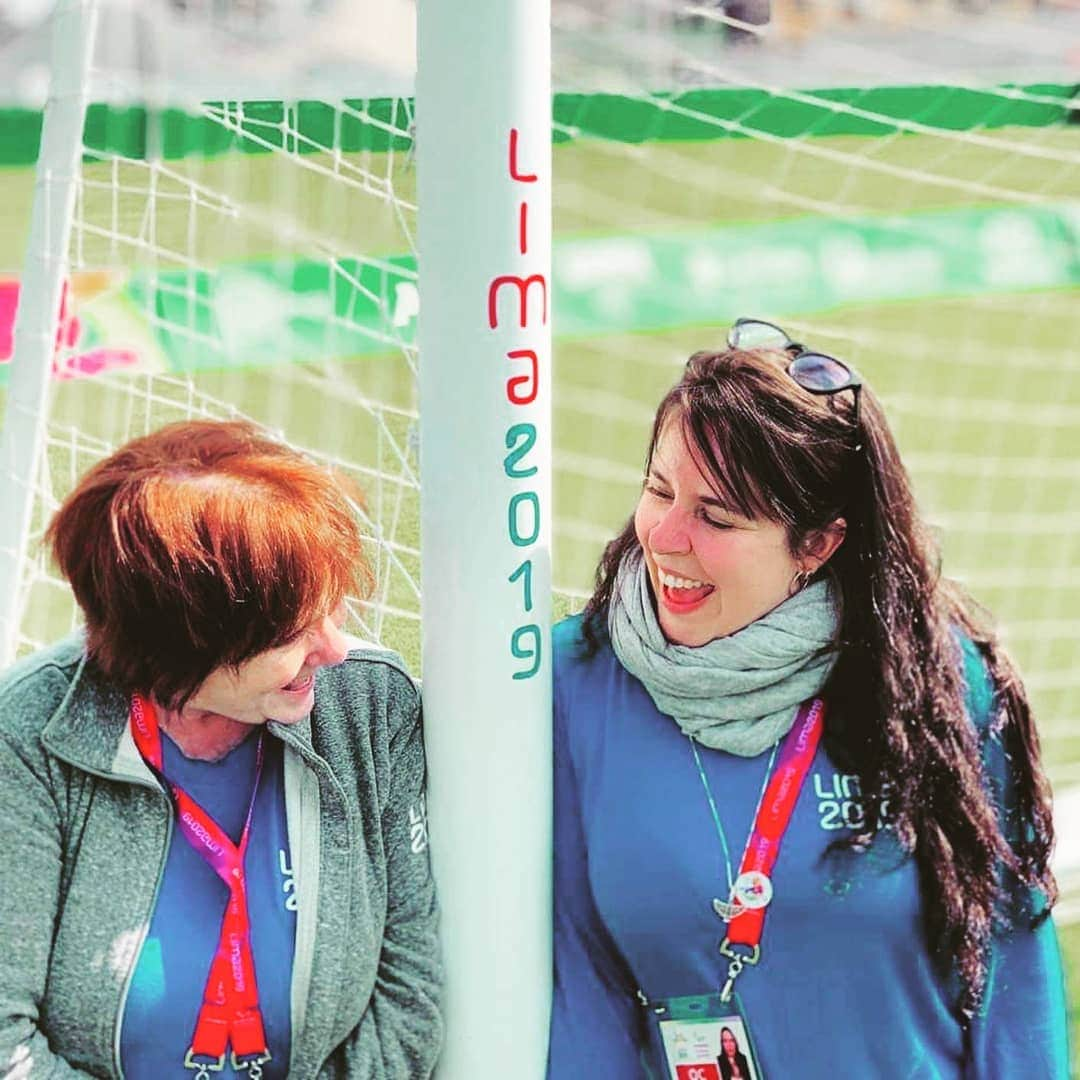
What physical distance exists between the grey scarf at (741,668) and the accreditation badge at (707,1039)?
279mm

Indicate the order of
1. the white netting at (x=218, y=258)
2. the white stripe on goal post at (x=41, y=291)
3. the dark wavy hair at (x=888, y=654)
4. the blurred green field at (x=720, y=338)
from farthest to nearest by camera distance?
the blurred green field at (x=720, y=338) < the white stripe on goal post at (x=41, y=291) < the white netting at (x=218, y=258) < the dark wavy hair at (x=888, y=654)

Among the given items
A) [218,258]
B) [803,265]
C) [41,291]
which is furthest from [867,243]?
[41,291]

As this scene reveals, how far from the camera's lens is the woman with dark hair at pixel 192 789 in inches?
61.7

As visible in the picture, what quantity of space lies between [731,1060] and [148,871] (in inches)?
26.2

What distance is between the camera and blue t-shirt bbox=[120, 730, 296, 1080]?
1.61 m

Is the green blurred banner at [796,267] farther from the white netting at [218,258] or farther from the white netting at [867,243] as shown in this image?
the white netting at [218,258]

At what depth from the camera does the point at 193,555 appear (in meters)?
1.55

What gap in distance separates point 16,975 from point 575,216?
8.12 m

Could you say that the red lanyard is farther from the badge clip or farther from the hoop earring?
the hoop earring

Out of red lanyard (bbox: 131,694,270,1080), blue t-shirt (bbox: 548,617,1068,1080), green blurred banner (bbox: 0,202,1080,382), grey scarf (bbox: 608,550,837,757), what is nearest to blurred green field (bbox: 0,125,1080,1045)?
green blurred banner (bbox: 0,202,1080,382)

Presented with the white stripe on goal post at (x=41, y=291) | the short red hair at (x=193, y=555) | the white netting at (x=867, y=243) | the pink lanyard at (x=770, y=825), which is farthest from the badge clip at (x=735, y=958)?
the white stripe on goal post at (x=41, y=291)

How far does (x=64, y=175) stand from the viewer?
8.52 feet

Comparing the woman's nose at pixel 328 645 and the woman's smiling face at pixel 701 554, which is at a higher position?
the woman's smiling face at pixel 701 554

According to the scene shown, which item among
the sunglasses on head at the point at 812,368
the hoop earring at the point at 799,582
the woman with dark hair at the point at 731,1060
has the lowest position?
the woman with dark hair at the point at 731,1060
